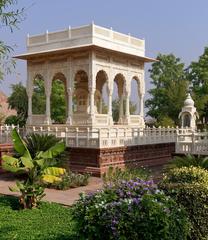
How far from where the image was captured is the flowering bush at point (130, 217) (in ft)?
17.6

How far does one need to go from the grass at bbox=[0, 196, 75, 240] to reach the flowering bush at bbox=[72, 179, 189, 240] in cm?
176

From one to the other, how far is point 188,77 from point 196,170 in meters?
35.3

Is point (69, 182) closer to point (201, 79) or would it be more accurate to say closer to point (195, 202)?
point (195, 202)

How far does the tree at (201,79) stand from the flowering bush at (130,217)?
1088 inches

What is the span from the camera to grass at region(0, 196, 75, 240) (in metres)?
7.45

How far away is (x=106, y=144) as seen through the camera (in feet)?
53.0

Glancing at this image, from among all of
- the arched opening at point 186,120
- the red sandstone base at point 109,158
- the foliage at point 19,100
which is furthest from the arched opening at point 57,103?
the red sandstone base at point 109,158

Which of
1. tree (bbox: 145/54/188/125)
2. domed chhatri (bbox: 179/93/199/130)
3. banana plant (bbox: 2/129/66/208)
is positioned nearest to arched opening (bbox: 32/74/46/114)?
tree (bbox: 145/54/188/125)

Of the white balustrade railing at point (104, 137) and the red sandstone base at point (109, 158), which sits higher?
the white balustrade railing at point (104, 137)

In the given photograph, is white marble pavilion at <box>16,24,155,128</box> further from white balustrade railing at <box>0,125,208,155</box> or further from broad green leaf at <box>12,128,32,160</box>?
broad green leaf at <box>12,128,32,160</box>

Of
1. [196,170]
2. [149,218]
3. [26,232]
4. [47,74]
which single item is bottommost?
[26,232]

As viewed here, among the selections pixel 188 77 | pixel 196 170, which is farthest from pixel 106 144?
pixel 188 77

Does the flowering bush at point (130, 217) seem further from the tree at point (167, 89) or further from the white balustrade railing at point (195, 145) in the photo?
the tree at point (167, 89)

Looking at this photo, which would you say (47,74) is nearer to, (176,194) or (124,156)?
(124,156)
